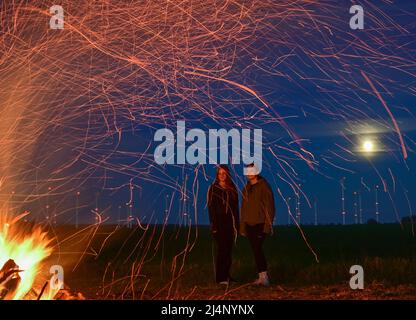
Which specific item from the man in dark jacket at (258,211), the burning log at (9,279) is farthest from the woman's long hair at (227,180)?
the burning log at (9,279)

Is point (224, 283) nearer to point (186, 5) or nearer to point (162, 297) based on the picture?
point (162, 297)

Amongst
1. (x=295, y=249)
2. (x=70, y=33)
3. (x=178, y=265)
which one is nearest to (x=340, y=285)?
(x=178, y=265)

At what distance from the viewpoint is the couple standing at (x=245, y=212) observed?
10.4 m

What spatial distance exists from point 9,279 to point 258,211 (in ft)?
12.2

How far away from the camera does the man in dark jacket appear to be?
10383mm

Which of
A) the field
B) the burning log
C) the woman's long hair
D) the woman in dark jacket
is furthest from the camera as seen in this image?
the woman in dark jacket

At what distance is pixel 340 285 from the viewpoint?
10.6 metres

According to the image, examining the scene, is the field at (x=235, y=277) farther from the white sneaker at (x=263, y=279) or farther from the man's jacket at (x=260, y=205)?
the man's jacket at (x=260, y=205)

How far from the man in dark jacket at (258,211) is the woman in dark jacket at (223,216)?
0.23m

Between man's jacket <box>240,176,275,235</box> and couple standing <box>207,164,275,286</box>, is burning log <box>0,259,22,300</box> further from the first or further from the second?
man's jacket <box>240,176,275,235</box>

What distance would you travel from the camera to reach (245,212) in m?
10.5

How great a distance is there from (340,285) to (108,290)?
3.25m

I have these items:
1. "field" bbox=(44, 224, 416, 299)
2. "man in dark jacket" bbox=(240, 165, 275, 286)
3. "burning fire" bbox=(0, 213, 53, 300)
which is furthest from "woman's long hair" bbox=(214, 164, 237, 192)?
"burning fire" bbox=(0, 213, 53, 300)

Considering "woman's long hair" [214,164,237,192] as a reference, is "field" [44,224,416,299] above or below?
below
